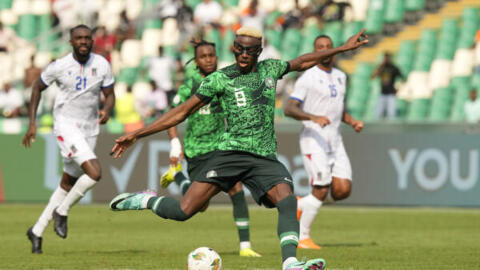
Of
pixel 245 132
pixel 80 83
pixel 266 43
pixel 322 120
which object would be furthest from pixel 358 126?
pixel 266 43

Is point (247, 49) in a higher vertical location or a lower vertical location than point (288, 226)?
higher

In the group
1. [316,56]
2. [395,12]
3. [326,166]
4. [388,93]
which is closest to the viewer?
[316,56]

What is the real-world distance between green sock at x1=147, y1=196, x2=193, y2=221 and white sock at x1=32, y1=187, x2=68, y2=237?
317 cm

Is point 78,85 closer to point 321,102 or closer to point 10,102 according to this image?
point 321,102

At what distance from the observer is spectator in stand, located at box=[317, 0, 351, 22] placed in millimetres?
26141

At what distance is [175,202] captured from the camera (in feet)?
30.0

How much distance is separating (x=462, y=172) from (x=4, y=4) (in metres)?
14.7

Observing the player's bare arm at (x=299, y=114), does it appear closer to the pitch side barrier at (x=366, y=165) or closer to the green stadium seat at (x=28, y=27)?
the pitch side barrier at (x=366, y=165)

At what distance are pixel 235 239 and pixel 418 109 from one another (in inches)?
433

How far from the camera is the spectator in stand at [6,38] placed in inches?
1039

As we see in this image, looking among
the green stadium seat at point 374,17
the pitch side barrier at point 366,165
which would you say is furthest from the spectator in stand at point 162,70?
the green stadium seat at point 374,17

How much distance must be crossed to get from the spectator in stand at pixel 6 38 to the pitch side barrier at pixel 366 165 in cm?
592

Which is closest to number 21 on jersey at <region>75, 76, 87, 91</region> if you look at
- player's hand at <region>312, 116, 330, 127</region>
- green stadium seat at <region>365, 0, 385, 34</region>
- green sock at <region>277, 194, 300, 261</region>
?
player's hand at <region>312, 116, 330, 127</region>

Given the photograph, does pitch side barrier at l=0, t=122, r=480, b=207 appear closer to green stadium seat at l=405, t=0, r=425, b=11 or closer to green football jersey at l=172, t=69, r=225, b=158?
green stadium seat at l=405, t=0, r=425, b=11
